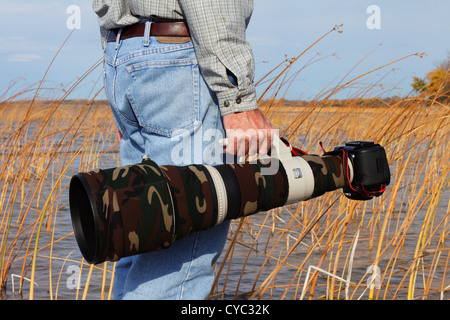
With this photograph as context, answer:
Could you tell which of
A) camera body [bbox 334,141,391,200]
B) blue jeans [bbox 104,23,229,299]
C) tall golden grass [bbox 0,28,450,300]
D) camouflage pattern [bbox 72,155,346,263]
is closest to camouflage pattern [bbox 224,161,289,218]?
camouflage pattern [bbox 72,155,346,263]

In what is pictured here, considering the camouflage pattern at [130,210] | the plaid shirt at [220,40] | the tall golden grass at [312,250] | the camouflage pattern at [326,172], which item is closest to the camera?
the camouflage pattern at [130,210]

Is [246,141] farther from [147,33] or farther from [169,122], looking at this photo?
[147,33]

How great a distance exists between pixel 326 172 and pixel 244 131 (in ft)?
0.82

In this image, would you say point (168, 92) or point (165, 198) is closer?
point (165, 198)

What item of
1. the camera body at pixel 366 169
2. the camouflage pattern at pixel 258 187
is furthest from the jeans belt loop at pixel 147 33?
the camera body at pixel 366 169

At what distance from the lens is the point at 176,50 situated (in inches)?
47.8

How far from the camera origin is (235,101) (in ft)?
3.98

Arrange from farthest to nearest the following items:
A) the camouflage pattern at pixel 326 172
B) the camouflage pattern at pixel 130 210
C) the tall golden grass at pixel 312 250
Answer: the tall golden grass at pixel 312 250 → the camouflage pattern at pixel 326 172 → the camouflage pattern at pixel 130 210

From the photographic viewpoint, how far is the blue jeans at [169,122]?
1218mm

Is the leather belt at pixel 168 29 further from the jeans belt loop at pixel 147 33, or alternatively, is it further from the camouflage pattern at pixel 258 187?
the camouflage pattern at pixel 258 187

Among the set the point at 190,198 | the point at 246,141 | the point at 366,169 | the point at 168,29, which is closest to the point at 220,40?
the point at 168,29

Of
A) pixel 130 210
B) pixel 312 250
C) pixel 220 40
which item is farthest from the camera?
pixel 312 250

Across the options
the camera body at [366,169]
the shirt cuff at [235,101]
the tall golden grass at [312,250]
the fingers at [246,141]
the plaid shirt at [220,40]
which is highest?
the plaid shirt at [220,40]

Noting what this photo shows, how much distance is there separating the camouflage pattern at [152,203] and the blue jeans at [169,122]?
10cm
